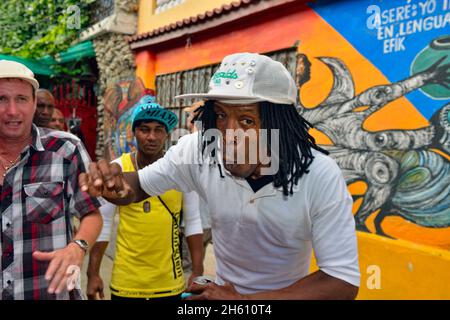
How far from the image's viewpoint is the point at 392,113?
434 cm

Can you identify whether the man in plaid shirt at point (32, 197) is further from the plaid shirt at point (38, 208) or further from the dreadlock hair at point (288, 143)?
the dreadlock hair at point (288, 143)

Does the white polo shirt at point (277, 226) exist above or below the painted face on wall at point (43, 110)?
below

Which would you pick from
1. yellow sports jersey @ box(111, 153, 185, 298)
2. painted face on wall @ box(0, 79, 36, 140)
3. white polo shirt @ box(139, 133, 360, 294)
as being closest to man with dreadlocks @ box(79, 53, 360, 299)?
white polo shirt @ box(139, 133, 360, 294)

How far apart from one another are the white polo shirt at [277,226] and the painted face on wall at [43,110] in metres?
3.09

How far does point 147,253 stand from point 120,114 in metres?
6.93

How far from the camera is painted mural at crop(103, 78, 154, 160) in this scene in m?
9.15

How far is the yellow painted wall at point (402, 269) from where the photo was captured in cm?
368

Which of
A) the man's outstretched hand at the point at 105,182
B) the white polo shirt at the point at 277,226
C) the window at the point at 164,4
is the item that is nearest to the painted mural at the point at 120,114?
the window at the point at 164,4

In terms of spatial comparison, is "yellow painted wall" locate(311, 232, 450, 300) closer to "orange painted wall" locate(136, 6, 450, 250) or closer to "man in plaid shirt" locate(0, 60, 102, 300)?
"orange painted wall" locate(136, 6, 450, 250)

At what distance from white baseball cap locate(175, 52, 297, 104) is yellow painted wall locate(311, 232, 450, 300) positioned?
2.65 m

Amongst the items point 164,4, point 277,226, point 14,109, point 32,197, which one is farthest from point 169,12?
point 277,226

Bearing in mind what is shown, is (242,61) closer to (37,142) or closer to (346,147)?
(37,142)
